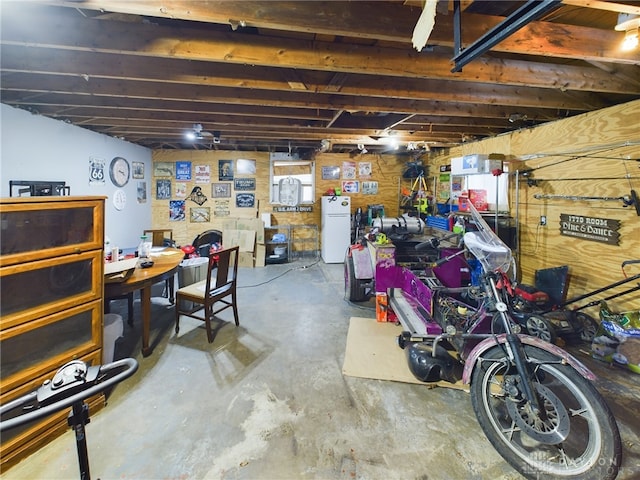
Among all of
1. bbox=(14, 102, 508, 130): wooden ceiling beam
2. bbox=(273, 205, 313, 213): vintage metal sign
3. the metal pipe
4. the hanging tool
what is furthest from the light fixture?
bbox=(273, 205, 313, 213): vintage metal sign

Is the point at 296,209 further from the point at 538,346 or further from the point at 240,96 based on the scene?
the point at 538,346

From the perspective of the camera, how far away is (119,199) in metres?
4.85

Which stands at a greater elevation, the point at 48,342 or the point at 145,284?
the point at 145,284

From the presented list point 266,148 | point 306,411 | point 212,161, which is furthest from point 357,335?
point 212,161

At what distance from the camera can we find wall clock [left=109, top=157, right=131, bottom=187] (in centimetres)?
471

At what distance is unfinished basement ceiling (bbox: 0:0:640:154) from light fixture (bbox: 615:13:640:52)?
5 centimetres

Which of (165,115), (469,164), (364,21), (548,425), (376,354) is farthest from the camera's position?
(469,164)

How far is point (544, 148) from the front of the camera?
3.54 m

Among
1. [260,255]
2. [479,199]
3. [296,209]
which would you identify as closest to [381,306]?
[479,199]

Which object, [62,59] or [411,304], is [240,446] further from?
[62,59]

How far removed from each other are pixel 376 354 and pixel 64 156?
15.1 ft

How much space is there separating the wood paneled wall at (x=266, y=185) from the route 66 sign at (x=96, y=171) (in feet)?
5.44

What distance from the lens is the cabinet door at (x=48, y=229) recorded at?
1486mm

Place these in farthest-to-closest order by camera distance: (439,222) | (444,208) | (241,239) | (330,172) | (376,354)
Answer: (330,172) < (241,239) < (444,208) < (439,222) < (376,354)
